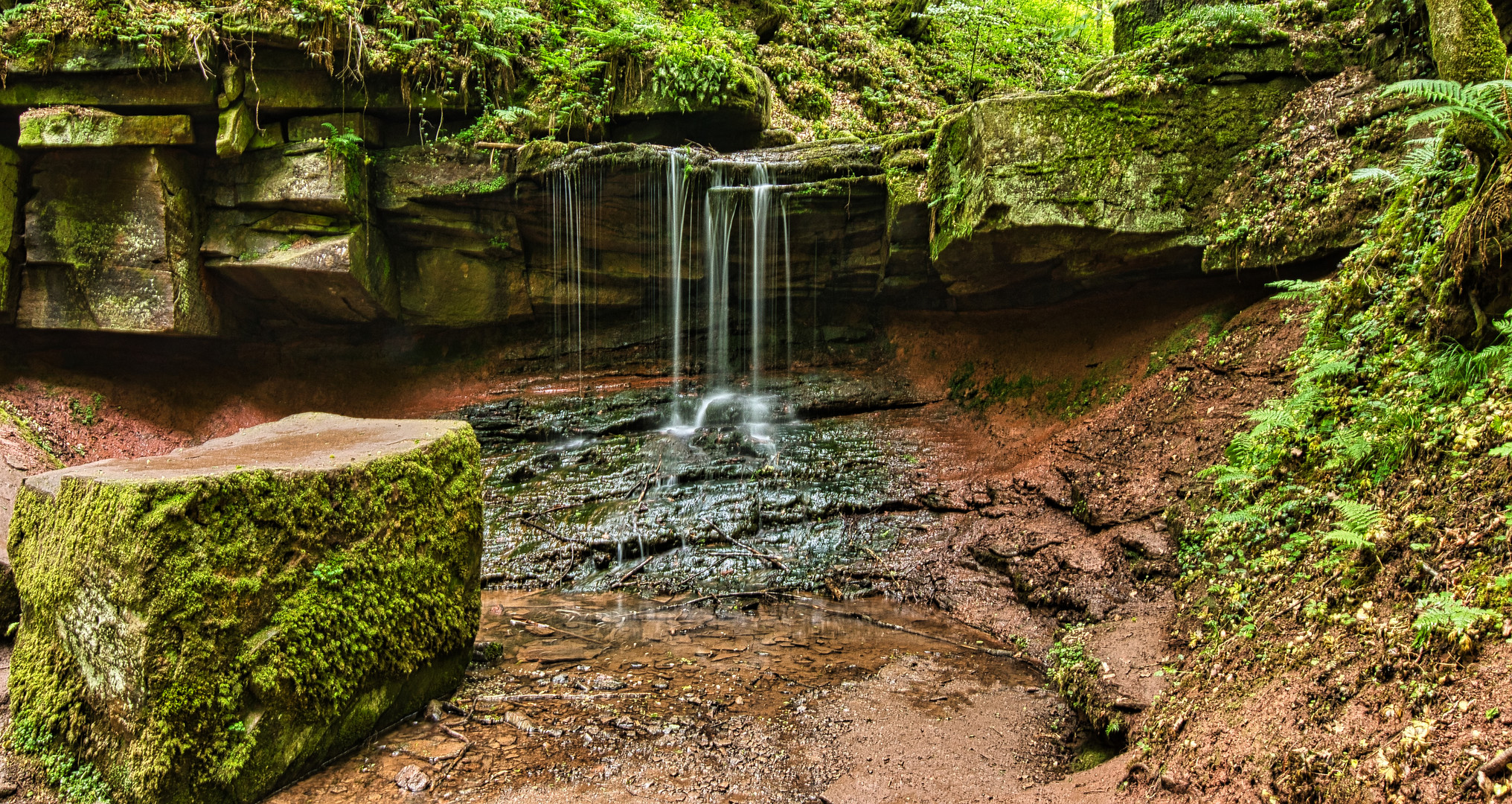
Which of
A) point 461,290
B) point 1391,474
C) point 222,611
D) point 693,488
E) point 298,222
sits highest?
point 298,222

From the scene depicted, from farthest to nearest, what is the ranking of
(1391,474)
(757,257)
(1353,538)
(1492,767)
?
(757,257) → (1391,474) → (1353,538) → (1492,767)

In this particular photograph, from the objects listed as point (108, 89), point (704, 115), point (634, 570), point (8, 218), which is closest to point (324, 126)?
point (108, 89)

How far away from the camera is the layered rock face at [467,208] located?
7.59 m

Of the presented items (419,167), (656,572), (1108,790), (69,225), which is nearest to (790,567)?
(656,572)

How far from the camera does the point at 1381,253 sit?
4.77 meters

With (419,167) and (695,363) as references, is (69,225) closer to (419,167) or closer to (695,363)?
(419,167)

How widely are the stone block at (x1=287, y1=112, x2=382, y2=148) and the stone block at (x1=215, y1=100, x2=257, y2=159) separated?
450 millimetres

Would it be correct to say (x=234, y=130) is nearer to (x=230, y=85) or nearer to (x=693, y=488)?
(x=230, y=85)

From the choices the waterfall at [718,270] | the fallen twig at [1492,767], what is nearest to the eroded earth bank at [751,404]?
the fallen twig at [1492,767]

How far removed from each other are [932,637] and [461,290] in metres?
8.28

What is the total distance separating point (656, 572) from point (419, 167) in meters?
6.41

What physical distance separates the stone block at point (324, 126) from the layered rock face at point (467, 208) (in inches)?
1.2

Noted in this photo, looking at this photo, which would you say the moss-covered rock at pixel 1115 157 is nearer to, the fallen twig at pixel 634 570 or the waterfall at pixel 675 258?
the waterfall at pixel 675 258

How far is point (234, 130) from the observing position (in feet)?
28.9
